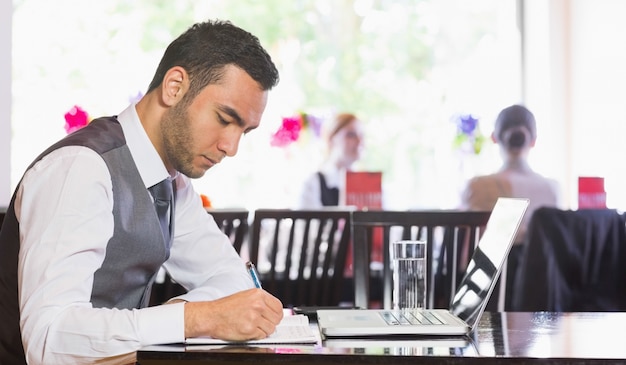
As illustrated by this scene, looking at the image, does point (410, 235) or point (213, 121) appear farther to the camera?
point (410, 235)

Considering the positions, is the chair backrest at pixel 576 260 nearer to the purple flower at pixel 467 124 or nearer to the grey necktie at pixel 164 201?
the grey necktie at pixel 164 201

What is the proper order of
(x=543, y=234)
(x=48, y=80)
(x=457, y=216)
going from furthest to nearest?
(x=48, y=80)
(x=543, y=234)
(x=457, y=216)

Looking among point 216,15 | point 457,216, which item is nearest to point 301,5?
point 216,15

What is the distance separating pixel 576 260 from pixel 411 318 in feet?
5.58

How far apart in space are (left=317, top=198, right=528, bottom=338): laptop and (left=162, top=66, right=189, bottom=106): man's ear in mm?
443

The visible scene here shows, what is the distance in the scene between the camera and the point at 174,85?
1608 millimetres

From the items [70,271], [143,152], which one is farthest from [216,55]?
[70,271]

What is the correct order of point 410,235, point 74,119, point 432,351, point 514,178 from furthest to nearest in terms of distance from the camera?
point 74,119 < point 514,178 < point 410,235 < point 432,351

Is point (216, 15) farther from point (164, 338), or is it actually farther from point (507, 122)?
point (164, 338)

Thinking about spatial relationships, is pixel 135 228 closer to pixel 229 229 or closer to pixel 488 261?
pixel 488 261

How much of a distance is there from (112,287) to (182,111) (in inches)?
12.6

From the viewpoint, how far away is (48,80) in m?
5.95

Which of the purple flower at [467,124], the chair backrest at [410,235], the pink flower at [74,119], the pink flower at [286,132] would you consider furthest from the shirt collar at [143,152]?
the purple flower at [467,124]

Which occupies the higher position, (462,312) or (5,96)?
(5,96)
